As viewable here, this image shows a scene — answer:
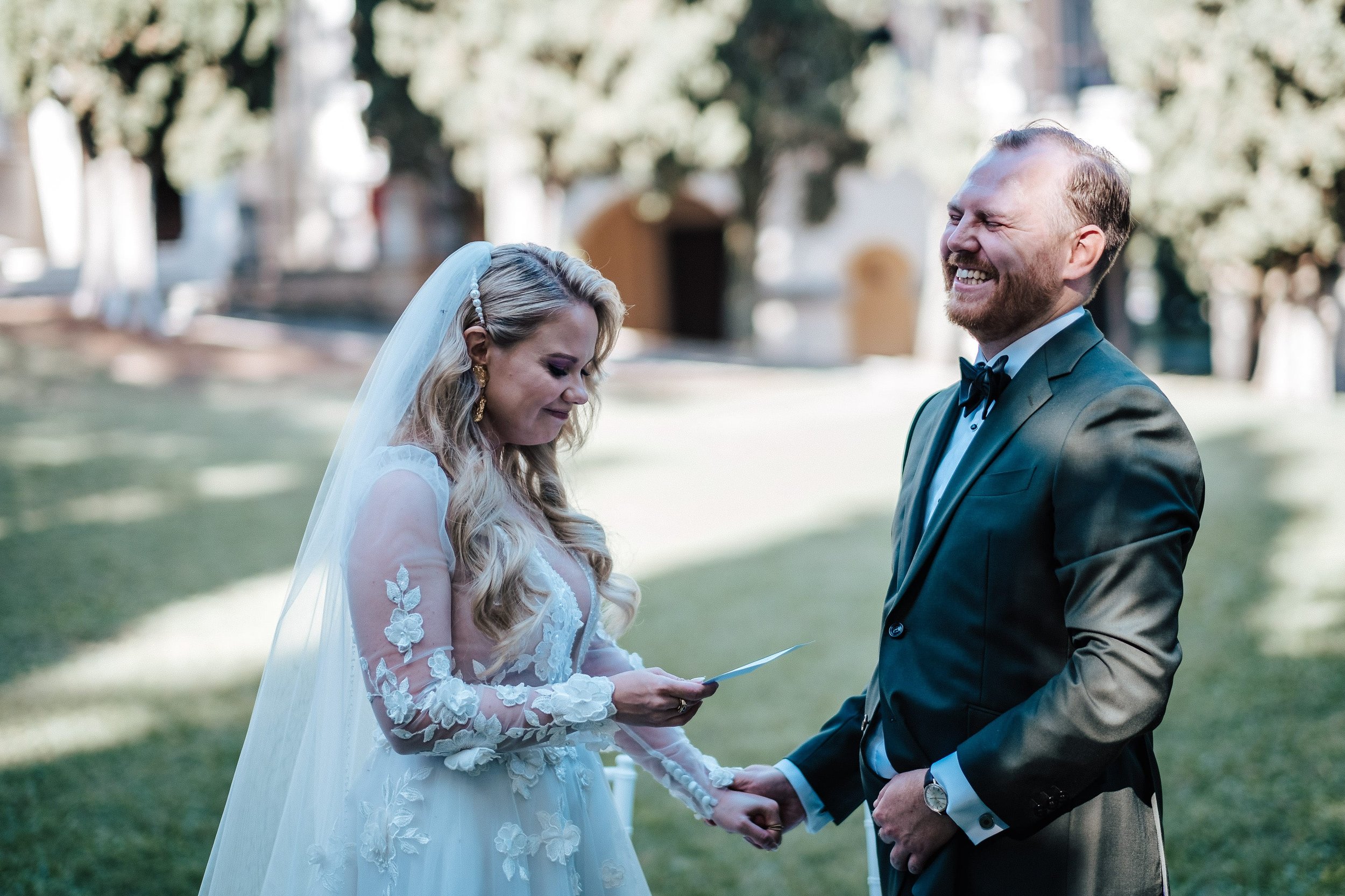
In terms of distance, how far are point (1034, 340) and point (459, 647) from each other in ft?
4.42

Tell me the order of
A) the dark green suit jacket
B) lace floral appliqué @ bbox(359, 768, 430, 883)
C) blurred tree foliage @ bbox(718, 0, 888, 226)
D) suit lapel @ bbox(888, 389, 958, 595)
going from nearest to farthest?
the dark green suit jacket, lace floral appliqué @ bbox(359, 768, 430, 883), suit lapel @ bbox(888, 389, 958, 595), blurred tree foliage @ bbox(718, 0, 888, 226)

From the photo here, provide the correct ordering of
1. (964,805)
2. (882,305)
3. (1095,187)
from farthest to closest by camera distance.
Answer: (882,305), (1095,187), (964,805)

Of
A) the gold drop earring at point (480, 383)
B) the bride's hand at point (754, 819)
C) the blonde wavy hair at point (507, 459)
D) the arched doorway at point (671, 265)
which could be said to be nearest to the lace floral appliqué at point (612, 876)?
the bride's hand at point (754, 819)

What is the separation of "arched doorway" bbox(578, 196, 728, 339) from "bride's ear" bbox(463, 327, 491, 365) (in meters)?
23.0

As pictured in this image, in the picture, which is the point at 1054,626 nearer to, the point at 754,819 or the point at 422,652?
the point at 754,819

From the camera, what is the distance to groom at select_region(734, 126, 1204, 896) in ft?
6.22

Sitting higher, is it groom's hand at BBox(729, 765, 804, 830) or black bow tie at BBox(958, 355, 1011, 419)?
black bow tie at BBox(958, 355, 1011, 419)

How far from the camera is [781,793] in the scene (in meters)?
2.71

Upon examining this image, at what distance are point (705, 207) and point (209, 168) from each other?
11688 millimetres

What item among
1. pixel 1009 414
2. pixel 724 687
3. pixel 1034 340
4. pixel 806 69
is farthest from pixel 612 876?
pixel 806 69

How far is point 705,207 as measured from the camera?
24984 mm

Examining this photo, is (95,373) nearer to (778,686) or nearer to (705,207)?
(778,686)

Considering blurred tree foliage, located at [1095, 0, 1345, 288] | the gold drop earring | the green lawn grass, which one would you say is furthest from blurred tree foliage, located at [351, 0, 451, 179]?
the gold drop earring

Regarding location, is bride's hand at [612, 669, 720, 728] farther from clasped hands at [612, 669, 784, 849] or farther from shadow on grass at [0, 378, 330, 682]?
shadow on grass at [0, 378, 330, 682]
